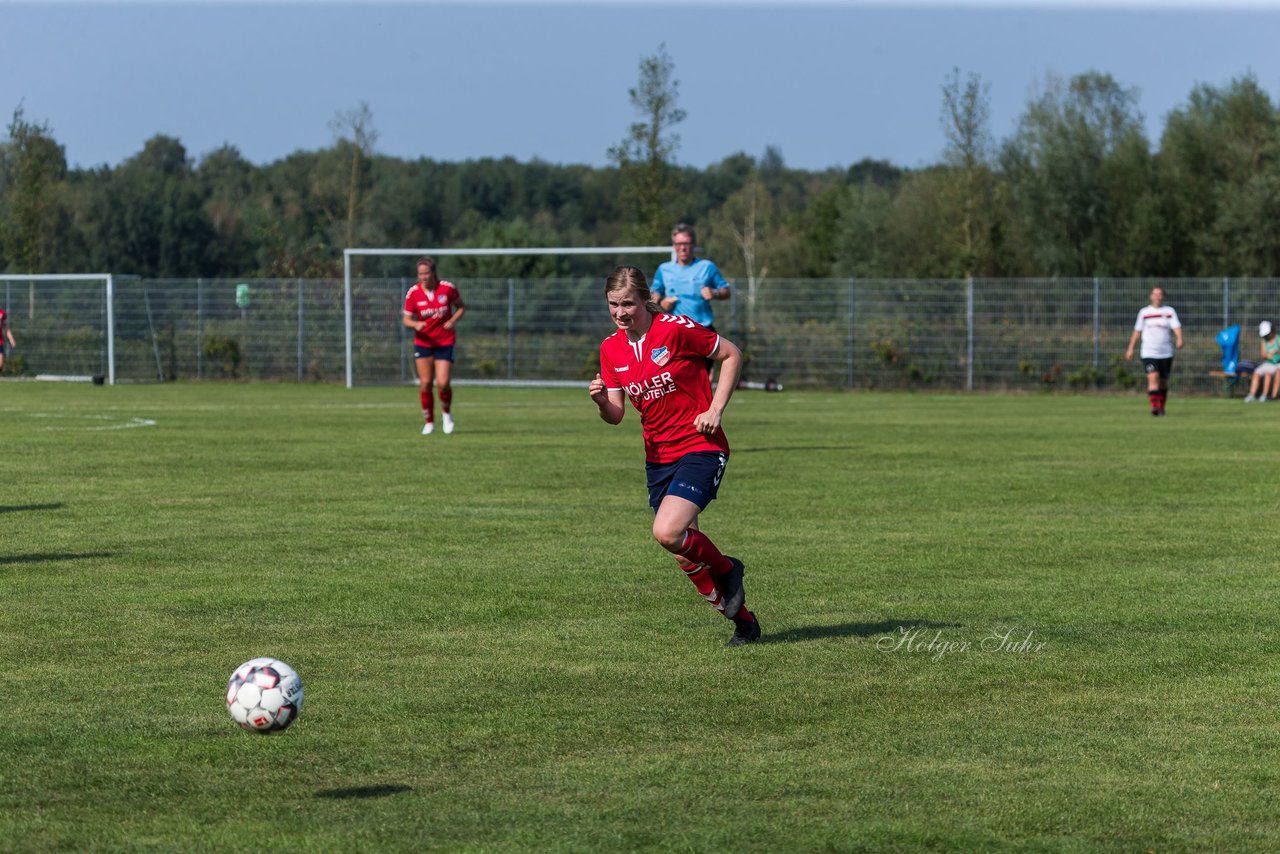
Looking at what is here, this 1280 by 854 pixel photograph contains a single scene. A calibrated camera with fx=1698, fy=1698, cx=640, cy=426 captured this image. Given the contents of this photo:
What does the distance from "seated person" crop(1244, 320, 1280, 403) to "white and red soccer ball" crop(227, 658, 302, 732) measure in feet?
105

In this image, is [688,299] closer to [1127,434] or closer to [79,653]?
Answer: [1127,434]

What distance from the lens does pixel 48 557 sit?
36.5 ft

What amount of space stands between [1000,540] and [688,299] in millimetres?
7545

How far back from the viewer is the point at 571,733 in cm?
647

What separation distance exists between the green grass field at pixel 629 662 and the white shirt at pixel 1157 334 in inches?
516

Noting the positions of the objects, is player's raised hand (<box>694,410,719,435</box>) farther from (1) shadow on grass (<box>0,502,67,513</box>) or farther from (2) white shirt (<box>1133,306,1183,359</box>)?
(2) white shirt (<box>1133,306,1183,359</box>)

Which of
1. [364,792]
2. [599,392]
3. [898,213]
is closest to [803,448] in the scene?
[599,392]

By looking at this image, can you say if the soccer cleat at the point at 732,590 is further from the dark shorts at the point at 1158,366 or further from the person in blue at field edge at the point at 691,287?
the dark shorts at the point at 1158,366

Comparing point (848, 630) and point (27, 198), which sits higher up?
point (27, 198)

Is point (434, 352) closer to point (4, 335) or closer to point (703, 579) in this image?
point (703, 579)

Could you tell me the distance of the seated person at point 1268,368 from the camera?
34.9 metres

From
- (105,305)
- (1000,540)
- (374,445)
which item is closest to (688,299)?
(374,445)

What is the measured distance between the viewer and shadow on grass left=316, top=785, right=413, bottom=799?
18.3ft

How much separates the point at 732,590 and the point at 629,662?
2.50 feet
